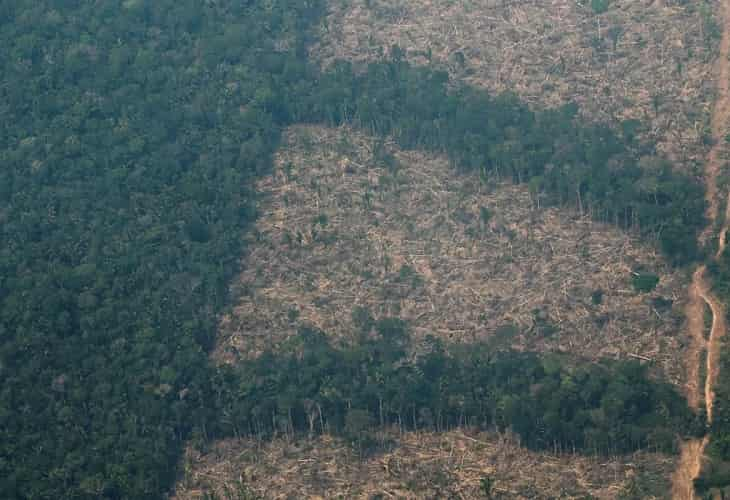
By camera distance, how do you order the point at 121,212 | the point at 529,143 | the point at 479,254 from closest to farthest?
1. the point at 479,254
2. the point at 121,212
3. the point at 529,143

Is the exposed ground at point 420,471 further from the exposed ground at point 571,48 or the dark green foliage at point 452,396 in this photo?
the exposed ground at point 571,48

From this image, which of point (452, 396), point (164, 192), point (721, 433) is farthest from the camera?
point (164, 192)

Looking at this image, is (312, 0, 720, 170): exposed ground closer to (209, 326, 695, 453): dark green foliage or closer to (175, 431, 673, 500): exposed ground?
(209, 326, 695, 453): dark green foliage

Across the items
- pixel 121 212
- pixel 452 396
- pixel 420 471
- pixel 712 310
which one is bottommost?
pixel 420 471

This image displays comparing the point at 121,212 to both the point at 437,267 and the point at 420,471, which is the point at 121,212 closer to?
the point at 437,267

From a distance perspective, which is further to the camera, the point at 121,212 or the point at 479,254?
the point at 121,212

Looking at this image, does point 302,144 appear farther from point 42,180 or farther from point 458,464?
point 458,464

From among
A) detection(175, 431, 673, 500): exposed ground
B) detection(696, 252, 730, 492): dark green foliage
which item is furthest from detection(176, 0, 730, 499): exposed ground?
detection(696, 252, 730, 492): dark green foliage

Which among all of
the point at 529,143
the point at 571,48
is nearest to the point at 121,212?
the point at 529,143

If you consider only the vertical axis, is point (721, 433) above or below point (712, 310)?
below
